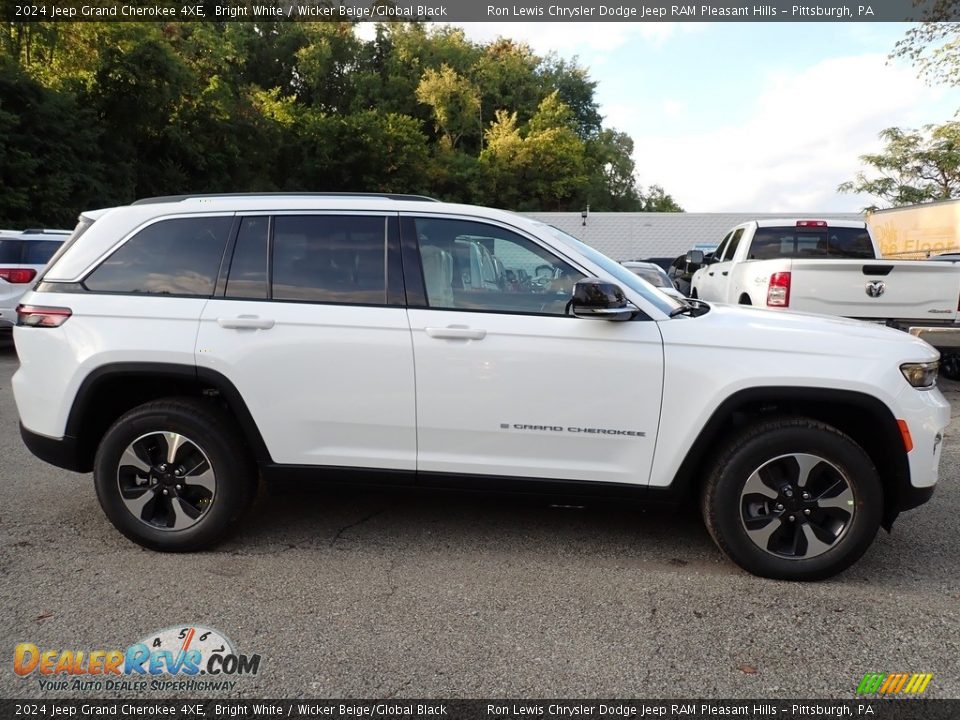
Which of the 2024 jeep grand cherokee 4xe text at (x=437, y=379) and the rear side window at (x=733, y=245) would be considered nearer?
the 2024 jeep grand cherokee 4xe text at (x=437, y=379)

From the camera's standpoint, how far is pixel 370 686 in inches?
101

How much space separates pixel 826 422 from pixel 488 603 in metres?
1.90

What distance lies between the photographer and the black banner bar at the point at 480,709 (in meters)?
2.43

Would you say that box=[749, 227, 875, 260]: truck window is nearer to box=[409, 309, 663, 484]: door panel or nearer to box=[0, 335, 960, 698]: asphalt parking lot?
box=[0, 335, 960, 698]: asphalt parking lot

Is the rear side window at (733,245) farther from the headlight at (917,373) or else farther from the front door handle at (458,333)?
the front door handle at (458,333)

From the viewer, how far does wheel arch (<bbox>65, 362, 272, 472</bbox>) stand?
3549 mm

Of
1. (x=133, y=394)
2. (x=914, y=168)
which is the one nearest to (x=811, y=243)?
(x=133, y=394)

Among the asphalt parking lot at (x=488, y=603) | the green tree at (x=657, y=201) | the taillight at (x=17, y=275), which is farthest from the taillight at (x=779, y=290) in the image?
the green tree at (x=657, y=201)

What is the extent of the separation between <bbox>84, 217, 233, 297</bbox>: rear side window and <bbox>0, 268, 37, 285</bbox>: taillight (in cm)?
806

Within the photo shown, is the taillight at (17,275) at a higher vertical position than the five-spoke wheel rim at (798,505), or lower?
higher

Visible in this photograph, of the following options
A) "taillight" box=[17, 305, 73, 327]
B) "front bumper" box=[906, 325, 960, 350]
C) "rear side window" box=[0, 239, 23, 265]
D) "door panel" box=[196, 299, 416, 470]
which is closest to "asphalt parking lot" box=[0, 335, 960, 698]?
"door panel" box=[196, 299, 416, 470]

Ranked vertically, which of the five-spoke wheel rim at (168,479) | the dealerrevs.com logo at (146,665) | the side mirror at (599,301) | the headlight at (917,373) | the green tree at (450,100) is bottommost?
the dealerrevs.com logo at (146,665)

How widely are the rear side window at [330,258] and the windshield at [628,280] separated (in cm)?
92

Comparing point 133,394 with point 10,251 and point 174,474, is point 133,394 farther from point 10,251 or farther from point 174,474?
point 10,251
